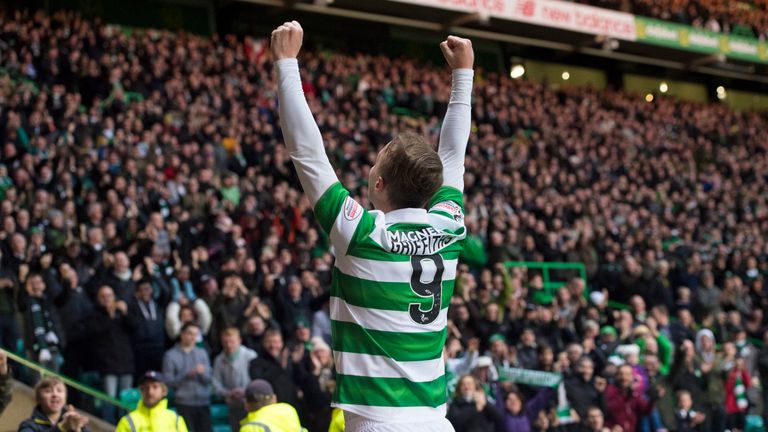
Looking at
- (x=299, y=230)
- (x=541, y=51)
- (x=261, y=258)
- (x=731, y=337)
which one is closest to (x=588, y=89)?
(x=541, y=51)

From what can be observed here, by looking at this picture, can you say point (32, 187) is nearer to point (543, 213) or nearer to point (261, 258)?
point (261, 258)

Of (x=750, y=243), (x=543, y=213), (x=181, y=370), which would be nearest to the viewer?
(x=181, y=370)

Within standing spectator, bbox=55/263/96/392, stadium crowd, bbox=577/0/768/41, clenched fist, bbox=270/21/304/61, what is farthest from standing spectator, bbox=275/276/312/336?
stadium crowd, bbox=577/0/768/41

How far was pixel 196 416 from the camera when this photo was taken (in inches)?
361

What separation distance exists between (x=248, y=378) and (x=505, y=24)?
57.8 ft

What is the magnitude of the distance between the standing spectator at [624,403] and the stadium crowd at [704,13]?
1675cm

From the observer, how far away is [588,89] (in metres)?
27.3

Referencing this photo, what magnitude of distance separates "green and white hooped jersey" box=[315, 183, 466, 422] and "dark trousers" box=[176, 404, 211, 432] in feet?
21.7

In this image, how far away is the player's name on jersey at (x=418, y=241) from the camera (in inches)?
110

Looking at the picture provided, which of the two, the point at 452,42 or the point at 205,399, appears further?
the point at 205,399

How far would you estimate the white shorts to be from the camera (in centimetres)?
278

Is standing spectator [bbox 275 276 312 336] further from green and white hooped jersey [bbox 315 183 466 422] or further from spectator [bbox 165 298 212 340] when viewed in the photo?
green and white hooped jersey [bbox 315 183 466 422]

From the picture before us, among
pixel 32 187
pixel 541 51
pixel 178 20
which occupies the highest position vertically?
pixel 541 51

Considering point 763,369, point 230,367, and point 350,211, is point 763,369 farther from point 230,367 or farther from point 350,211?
point 350,211
